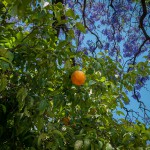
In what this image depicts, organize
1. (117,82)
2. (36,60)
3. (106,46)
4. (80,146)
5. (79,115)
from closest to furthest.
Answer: (80,146), (36,60), (79,115), (117,82), (106,46)

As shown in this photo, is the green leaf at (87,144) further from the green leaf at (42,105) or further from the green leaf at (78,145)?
the green leaf at (42,105)

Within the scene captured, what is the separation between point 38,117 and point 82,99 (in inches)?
13.9

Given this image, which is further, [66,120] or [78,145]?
[66,120]

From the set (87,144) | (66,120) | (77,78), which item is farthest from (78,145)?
(66,120)

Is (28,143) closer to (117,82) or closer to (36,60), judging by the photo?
(36,60)

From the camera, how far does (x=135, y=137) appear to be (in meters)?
2.25

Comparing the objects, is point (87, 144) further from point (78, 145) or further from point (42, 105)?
point (42, 105)

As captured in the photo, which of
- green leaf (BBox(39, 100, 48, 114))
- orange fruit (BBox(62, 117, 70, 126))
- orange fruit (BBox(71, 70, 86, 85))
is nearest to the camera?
green leaf (BBox(39, 100, 48, 114))

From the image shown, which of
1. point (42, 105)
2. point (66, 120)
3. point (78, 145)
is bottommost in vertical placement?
point (78, 145)

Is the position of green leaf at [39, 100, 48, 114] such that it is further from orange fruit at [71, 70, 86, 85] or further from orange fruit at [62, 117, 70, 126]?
orange fruit at [62, 117, 70, 126]

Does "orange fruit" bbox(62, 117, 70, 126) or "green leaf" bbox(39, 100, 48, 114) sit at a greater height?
"orange fruit" bbox(62, 117, 70, 126)

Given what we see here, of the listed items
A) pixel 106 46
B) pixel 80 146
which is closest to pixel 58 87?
pixel 80 146

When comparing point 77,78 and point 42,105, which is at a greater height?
point 77,78

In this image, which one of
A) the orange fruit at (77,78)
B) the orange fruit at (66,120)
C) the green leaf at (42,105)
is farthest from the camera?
the orange fruit at (66,120)
